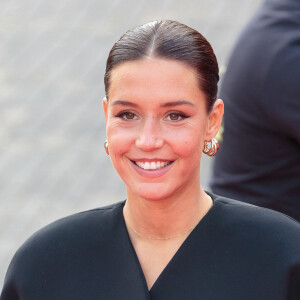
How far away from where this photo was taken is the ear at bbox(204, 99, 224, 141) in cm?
255

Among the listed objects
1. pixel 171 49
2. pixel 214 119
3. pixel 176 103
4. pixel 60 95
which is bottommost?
pixel 60 95

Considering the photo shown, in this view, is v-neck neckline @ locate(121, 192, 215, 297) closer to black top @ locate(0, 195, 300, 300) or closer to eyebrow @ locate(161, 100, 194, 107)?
black top @ locate(0, 195, 300, 300)

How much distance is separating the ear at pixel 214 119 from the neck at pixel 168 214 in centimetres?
17

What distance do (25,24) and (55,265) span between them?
5597 mm

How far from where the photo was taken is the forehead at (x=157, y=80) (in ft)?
7.86

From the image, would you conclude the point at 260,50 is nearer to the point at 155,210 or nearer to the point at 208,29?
the point at 155,210

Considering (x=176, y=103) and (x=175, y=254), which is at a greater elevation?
(x=176, y=103)

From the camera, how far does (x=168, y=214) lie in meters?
2.59

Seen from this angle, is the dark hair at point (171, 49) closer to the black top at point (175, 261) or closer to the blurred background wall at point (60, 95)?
the black top at point (175, 261)

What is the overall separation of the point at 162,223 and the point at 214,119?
33cm

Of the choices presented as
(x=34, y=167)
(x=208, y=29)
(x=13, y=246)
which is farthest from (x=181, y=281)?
(x=208, y=29)

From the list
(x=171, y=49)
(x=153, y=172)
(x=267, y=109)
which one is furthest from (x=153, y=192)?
(x=267, y=109)

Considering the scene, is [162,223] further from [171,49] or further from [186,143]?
[171,49]

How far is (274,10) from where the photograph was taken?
347cm
